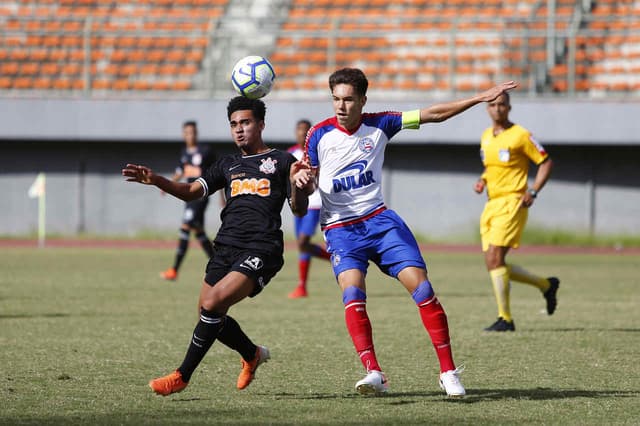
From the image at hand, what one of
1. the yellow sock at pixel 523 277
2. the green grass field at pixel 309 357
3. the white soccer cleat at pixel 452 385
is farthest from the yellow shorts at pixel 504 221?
the white soccer cleat at pixel 452 385

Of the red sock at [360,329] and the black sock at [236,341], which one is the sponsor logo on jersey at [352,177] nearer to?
the red sock at [360,329]

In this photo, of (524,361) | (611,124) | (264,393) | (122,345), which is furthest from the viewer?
(611,124)

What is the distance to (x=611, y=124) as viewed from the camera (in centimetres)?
2375

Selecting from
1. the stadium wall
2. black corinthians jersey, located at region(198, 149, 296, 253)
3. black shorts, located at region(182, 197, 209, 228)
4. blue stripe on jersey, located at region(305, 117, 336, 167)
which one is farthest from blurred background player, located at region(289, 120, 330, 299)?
the stadium wall

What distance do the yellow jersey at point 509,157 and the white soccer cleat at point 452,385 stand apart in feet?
14.9

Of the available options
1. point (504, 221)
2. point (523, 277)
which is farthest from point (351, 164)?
point (523, 277)

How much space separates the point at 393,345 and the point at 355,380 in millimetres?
1965

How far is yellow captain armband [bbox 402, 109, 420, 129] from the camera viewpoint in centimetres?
702

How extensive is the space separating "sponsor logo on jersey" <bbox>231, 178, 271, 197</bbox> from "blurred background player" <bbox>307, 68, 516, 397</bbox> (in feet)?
1.34

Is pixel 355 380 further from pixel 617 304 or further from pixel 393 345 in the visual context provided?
pixel 617 304

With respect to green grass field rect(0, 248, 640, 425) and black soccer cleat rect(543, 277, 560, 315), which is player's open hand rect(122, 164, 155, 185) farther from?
black soccer cleat rect(543, 277, 560, 315)

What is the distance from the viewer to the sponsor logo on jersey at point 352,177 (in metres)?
7.02

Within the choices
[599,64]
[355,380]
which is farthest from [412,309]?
[599,64]

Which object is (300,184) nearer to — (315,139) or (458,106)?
(315,139)
